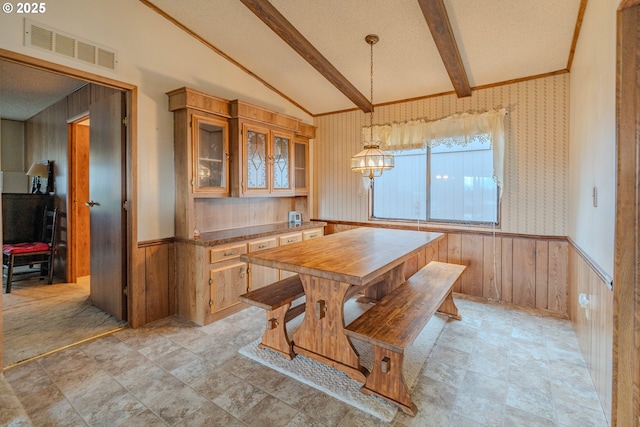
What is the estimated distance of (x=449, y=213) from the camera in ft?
12.9

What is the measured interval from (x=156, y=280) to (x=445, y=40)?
3519 mm

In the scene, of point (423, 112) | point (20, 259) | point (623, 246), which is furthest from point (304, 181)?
point (20, 259)

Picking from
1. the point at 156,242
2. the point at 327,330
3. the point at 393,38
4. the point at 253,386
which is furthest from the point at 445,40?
the point at 156,242

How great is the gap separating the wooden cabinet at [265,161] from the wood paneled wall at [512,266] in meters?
2.24

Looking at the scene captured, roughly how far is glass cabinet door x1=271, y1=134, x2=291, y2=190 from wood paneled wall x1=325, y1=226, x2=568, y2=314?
2.20 metres

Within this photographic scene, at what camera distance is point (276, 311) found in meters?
2.41

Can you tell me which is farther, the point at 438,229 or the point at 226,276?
the point at 438,229

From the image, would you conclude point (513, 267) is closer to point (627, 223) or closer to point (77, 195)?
point (627, 223)

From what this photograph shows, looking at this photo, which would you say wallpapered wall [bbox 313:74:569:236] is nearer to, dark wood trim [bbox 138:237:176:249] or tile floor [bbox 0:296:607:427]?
tile floor [bbox 0:296:607:427]

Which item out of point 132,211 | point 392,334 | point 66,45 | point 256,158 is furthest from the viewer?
point 256,158

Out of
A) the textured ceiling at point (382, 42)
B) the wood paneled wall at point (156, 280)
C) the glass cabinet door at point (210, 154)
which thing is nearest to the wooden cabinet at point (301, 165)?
the textured ceiling at point (382, 42)

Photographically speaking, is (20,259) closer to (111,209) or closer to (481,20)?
(111,209)

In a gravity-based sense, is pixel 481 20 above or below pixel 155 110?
above

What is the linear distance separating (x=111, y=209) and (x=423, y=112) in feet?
12.4
